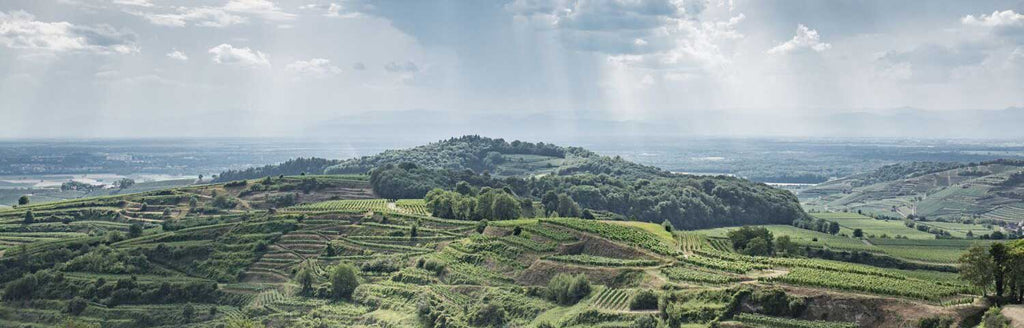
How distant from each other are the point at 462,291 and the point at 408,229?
25581 mm

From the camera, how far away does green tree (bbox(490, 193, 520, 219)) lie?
107250mm

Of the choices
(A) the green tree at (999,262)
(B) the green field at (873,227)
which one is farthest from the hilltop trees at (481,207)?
(B) the green field at (873,227)

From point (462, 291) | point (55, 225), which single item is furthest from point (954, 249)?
point (55, 225)

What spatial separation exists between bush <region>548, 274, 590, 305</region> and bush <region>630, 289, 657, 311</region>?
26.6ft

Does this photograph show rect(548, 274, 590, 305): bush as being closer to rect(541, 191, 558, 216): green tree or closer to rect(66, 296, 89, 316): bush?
rect(66, 296, 89, 316): bush

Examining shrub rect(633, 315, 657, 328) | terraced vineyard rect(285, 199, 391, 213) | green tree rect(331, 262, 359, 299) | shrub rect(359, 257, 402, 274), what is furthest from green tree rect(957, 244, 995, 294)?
terraced vineyard rect(285, 199, 391, 213)

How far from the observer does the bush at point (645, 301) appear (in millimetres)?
61125

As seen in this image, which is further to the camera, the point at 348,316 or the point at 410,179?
the point at 410,179

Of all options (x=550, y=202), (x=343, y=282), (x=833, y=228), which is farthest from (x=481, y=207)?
(x=833, y=228)

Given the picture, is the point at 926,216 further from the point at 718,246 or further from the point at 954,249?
the point at 718,246

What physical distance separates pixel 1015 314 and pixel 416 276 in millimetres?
57877

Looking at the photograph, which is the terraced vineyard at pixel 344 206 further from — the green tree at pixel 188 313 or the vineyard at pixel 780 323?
the vineyard at pixel 780 323

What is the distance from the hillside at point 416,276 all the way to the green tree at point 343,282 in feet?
0.56

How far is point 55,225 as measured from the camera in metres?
114
